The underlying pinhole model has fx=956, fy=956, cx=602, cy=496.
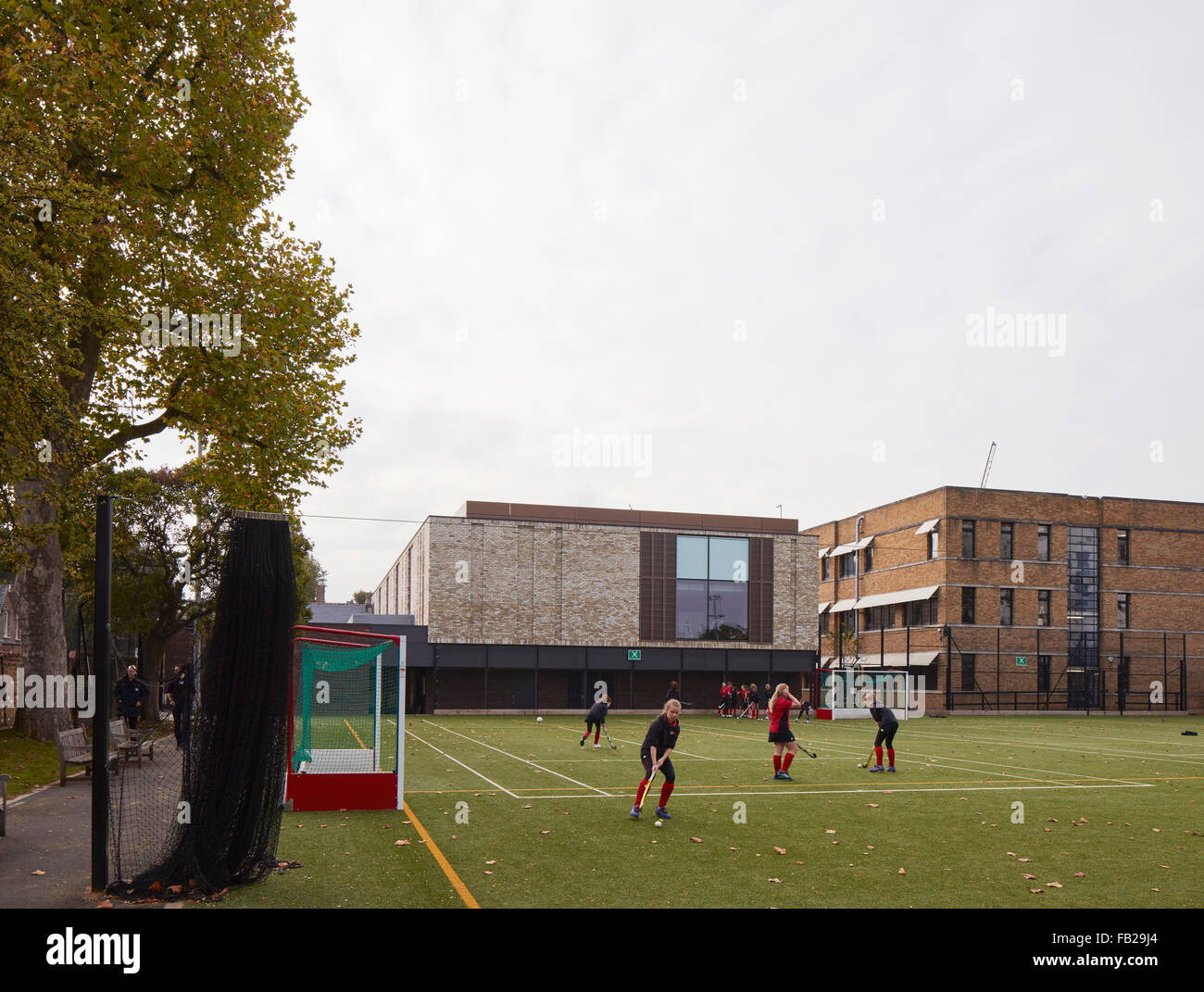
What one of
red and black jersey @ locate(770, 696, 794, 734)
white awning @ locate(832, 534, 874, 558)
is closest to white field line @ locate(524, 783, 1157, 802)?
red and black jersey @ locate(770, 696, 794, 734)

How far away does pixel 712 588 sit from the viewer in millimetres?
56406

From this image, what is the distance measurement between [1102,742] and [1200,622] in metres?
39.3

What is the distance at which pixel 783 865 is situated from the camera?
10664 millimetres

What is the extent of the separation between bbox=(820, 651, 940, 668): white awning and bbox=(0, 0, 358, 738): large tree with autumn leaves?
41.9 meters

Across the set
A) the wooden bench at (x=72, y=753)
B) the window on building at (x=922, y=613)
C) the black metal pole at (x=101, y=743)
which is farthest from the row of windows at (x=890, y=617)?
the black metal pole at (x=101, y=743)

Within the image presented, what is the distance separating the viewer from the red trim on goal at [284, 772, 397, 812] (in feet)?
47.3

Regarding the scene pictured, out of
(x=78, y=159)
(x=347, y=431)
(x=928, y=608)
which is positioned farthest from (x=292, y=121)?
(x=928, y=608)

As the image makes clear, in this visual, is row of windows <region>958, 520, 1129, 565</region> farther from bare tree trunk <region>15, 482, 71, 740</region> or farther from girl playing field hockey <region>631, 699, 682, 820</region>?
bare tree trunk <region>15, 482, 71, 740</region>

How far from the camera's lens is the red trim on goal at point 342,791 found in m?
14.4

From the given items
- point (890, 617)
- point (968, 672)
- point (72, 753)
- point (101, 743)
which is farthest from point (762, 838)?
point (890, 617)

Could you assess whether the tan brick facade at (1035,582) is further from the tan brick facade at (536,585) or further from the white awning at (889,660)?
the tan brick facade at (536,585)

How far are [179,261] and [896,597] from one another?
51.4 m

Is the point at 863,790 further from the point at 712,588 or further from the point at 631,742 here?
the point at 712,588
